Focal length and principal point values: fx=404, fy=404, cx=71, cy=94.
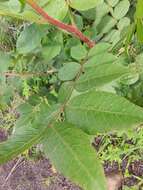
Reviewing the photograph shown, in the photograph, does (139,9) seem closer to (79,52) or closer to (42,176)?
(79,52)

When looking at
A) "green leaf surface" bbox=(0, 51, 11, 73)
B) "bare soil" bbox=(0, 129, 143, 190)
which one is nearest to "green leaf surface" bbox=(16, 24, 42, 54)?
"green leaf surface" bbox=(0, 51, 11, 73)

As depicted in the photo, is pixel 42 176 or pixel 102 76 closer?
pixel 102 76

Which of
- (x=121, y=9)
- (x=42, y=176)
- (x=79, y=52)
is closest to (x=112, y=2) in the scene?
(x=121, y=9)

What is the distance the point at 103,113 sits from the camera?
17.8 inches

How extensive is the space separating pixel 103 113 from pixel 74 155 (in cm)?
7

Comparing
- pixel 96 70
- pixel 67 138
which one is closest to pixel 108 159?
pixel 96 70

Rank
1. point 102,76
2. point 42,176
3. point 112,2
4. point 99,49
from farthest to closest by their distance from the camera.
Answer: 1. point 42,176
2. point 112,2
3. point 99,49
4. point 102,76

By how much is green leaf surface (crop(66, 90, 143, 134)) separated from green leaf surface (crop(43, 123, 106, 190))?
0.06 feet

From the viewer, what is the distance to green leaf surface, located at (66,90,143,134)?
43 centimetres

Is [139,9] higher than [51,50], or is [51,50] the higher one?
[139,9]

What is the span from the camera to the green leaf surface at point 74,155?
15.0 inches

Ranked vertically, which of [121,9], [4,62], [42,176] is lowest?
[42,176]

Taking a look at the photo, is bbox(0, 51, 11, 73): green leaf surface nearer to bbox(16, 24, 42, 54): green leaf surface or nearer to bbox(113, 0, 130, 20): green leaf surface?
bbox(16, 24, 42, 54): green leaf surface

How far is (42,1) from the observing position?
59 cm
